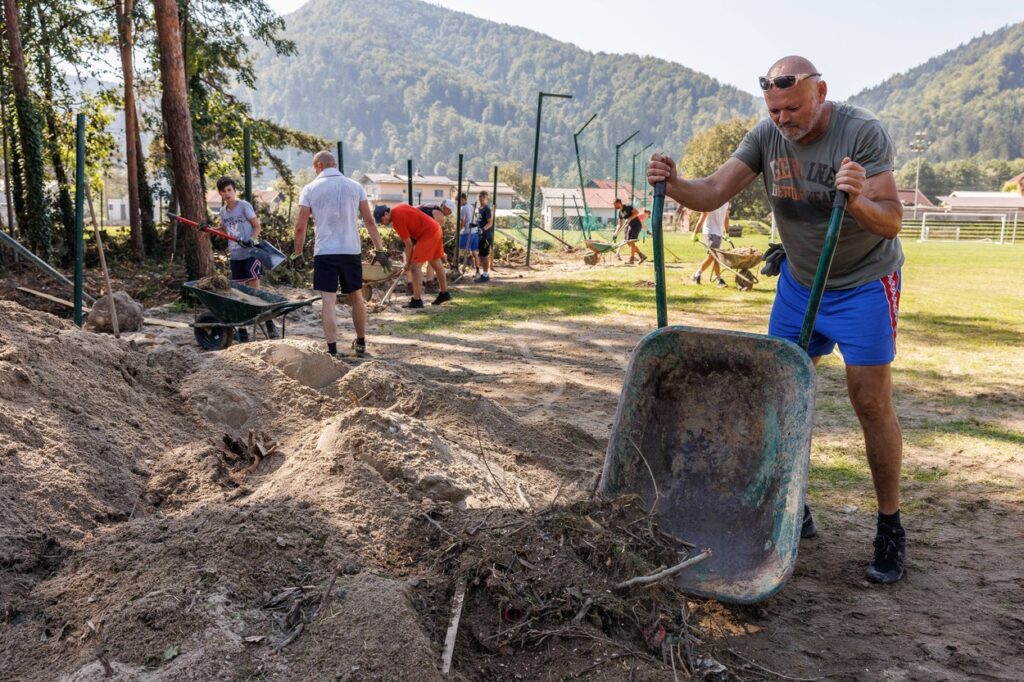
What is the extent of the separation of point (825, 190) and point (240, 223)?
21.4 ft

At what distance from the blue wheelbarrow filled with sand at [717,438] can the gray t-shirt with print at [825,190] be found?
309 mm

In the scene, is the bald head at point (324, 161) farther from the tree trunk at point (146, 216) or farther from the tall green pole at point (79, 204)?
the tree trunk at point (146, 216)

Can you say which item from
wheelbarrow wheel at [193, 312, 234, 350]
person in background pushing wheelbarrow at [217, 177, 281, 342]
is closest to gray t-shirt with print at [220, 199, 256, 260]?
person in background pushing wheelbarrow at [217, 177, 281, 342]

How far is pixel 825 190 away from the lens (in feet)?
9.20

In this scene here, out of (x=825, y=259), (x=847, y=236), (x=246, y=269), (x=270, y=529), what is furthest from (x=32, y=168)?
(x=825, y=259)

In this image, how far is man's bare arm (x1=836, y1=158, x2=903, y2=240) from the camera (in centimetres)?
247

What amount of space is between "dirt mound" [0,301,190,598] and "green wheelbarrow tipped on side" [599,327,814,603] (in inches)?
73.7

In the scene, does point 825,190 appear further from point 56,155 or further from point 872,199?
point 56,155

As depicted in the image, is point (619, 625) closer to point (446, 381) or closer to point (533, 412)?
point (533, 412)

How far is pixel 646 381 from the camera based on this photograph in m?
2.80

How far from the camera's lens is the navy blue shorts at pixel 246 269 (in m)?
8.16

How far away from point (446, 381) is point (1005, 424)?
3626mm

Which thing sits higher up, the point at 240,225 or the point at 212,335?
the point at 240,225

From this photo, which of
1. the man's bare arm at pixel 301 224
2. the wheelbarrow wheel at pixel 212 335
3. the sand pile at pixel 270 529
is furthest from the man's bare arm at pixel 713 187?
the wheelbarrow wheel at pixel 212 335
